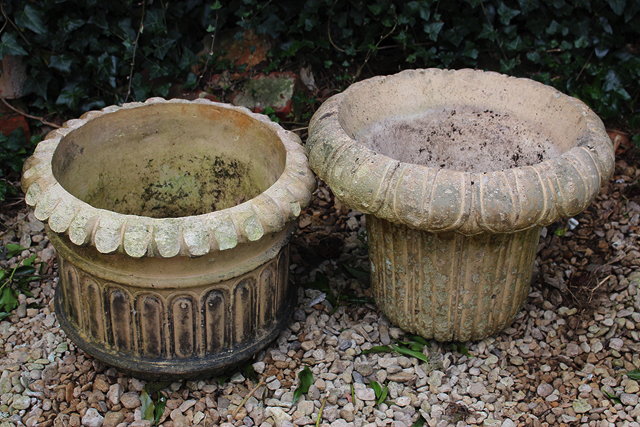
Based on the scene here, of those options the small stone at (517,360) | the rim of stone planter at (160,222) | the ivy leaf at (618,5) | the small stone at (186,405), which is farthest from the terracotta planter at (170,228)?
the ivy leaf at (618,5)

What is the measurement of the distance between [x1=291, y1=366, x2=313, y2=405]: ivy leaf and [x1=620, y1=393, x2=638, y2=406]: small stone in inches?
42.5

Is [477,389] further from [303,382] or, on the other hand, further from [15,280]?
[15,280]

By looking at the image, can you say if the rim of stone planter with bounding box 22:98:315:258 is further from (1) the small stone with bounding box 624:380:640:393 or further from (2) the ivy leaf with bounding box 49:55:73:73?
(1) the small stone with bounding box 624:380:640:393

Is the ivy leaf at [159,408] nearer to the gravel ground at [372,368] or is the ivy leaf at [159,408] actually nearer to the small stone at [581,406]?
the gravel ground at [372,368]

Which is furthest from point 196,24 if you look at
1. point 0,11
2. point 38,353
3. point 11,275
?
point 38,353

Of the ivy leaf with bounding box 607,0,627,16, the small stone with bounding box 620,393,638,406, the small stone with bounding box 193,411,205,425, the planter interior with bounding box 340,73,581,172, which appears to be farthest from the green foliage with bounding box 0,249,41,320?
the ivy leaf with bounding box 607,0,627,16

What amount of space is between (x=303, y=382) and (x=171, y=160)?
103 cm

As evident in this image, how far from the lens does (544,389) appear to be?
2.77 metres

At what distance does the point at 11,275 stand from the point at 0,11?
115 cm

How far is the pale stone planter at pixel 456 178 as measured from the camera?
2.31 metres

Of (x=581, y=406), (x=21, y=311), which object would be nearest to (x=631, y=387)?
(x=581, y=406)

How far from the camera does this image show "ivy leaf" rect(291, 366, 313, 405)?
2721mm

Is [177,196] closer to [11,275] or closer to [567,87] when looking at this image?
[11,275]

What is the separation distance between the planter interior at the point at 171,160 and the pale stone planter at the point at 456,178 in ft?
1.24
